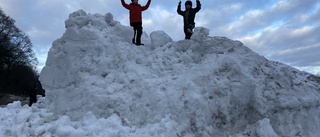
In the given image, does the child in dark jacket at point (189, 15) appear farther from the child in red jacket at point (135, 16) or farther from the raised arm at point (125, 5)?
the raised arm at point (125, 5)

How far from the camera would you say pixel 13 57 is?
4912 cm

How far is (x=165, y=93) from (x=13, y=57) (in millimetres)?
47056

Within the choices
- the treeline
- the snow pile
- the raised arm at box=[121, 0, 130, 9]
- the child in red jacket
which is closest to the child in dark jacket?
the snow pile

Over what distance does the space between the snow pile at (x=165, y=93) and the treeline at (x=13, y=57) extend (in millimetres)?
38905

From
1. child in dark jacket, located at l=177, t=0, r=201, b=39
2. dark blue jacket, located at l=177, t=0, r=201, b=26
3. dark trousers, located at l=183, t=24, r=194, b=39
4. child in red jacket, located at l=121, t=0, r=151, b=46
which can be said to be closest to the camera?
child in red jacket, located at l=121, t=0, r=151, b=46

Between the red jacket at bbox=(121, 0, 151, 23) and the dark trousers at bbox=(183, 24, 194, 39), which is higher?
the red jacket at bbox=(121, 0, 151, 23)

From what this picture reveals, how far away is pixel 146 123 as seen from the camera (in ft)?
21.3

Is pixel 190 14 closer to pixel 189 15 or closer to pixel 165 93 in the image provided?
pixel 189 15

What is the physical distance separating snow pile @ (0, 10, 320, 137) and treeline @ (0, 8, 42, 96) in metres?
38.9

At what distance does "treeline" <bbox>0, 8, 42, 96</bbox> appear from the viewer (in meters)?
47.2

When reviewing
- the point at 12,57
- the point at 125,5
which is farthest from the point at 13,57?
the point at 125,5

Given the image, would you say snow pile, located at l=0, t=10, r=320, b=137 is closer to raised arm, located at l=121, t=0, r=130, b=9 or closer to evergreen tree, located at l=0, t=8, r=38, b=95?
raised arm, located at l=121, t=0, r=130, b=9

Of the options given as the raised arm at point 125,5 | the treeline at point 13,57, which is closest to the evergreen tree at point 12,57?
the treeline at point 13,57

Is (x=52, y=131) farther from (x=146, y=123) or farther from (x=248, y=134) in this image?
(x=248, y=134)
